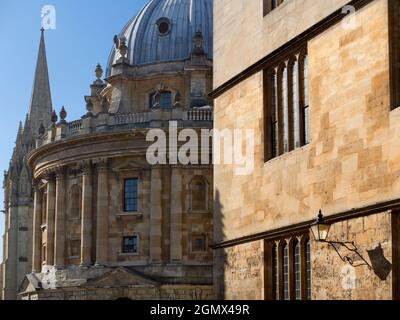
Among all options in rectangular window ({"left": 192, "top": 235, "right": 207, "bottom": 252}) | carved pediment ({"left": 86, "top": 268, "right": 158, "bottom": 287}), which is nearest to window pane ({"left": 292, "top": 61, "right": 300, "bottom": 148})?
carved pediment ({"left": 86, "top": 268, "right": 158, "bottom": 287})

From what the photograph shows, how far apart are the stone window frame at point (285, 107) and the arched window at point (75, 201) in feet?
131

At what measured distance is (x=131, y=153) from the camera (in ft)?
187

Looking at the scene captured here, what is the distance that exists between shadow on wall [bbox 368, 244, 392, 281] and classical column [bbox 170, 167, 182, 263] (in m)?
40.5

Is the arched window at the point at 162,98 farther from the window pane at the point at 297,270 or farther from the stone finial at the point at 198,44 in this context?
the window pane at the point at 297,270

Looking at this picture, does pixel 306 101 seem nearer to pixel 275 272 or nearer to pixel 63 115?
pixel 275 272

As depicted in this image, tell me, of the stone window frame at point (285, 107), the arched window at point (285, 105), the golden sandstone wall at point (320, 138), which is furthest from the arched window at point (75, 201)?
the arched window at point (285, 105)

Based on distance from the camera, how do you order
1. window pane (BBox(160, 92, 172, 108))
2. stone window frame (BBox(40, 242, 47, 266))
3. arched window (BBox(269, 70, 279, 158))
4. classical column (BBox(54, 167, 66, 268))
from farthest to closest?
window pane (BBox(160, 92, 172, 108))
stone window frame (BBox(40, 242, 47, 266))
classical column (BBox(54, 167, 66, 268))
arched window (BBox(269, 70, 279, 158))

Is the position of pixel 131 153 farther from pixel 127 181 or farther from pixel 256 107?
pixel 256 107

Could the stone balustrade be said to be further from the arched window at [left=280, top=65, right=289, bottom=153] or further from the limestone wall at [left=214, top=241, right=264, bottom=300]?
the arched window at [left=280, top=65, right=289, bottom=153]

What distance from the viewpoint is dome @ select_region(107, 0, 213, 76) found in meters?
65.6

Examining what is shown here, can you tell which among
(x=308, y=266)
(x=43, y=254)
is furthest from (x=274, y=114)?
(x=43, y=254)

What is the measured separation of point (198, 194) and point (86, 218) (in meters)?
6.76
